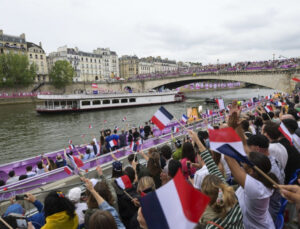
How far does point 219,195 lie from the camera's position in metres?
2.21

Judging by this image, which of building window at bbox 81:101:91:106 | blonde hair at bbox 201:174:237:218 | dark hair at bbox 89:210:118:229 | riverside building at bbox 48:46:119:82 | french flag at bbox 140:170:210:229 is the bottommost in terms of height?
building window at bbox 81:101:91:106

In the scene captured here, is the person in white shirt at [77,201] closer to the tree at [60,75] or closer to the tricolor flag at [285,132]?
the tricolor flag at [285,132]

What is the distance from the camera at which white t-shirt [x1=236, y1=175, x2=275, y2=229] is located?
7.11 feet

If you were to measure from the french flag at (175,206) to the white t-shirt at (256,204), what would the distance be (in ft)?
2.63

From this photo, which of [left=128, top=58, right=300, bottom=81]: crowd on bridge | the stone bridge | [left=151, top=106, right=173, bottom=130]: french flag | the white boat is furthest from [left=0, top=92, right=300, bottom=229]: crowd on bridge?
[left=128, top=58, right=300, bottom=81]: crowd on bridge

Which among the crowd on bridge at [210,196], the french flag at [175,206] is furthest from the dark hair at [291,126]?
the french flag at [175,206]

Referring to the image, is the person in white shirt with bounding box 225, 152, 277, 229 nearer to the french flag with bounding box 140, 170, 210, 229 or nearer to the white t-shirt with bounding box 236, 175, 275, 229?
the white t-shirt with bounding box 236, 175, 275, 229

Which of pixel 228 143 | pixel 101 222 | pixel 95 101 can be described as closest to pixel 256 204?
pixel 228 143

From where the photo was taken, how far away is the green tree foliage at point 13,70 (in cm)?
5631

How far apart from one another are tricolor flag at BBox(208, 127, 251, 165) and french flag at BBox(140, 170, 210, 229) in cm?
82

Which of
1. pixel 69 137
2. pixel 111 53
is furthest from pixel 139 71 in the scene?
pixel 69 137

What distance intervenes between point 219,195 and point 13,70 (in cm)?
6682

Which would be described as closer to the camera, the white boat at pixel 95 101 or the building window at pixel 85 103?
the white boat at pixel 95 101

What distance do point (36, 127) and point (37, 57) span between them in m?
60.9
